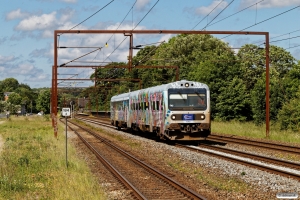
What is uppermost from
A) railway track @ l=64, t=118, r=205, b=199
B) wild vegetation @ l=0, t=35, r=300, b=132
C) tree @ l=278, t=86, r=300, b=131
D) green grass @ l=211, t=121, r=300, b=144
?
wild vegetation @ l=0, t=35, r=300, b=132

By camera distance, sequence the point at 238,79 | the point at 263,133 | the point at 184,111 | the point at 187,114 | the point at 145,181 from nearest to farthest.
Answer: the point at 145,181
the point at 187,114
the point at 184,111
the point at 263,133
the point at 238,79

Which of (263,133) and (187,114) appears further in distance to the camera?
(263,133)

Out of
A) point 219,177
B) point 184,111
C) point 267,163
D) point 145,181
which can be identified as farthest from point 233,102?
point 145,181

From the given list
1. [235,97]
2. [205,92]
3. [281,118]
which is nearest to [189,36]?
[235,97]

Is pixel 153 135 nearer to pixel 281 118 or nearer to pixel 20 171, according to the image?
pixel 281 118

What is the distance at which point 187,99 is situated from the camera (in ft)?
89.2

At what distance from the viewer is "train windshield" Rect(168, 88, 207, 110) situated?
27078 millimetres

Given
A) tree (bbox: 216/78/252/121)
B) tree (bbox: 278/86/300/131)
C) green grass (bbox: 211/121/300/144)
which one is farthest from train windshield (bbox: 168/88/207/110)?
tree (bbox: 216/78/252/121)

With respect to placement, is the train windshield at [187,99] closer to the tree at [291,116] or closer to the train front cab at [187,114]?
the train front cab at [187,114]

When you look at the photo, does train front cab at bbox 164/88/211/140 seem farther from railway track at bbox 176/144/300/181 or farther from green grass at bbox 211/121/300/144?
green grass at bbox 211/121/300/144

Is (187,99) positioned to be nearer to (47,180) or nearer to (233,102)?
(47,180)

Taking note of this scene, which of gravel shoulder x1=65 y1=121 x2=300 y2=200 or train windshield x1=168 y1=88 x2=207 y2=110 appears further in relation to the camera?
train windshield x1=168 y1=88 x2=207 y2=110

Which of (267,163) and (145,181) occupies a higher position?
(267,163)

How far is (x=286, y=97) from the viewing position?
4772cm
